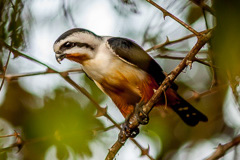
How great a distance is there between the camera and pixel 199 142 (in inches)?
179

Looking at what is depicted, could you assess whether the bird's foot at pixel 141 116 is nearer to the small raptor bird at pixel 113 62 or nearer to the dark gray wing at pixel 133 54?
the small raptor bird at pixel 113 62

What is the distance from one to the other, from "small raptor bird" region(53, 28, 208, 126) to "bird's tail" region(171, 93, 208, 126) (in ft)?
1.56

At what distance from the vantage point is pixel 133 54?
350cm

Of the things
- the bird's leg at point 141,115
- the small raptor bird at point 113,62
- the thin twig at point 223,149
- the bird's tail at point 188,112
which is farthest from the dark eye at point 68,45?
the thin twig at point 223,149

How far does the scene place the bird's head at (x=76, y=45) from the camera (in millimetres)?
3377

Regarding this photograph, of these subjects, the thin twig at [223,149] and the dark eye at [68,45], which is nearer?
the thin twig at [223,149]

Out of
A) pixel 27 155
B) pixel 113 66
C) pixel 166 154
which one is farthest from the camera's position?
pixel 166 154

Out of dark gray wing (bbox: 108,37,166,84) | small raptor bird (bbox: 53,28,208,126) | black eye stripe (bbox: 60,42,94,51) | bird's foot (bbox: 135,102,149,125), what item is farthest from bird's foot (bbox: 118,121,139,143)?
black eye stripe (bbox: 60,42,94,51)

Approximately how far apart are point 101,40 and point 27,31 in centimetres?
111

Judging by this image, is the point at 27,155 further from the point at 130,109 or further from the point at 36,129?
the point at 130,109

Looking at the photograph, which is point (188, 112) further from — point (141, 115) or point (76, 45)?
point (76, 45)

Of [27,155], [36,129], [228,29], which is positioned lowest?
[27,155]

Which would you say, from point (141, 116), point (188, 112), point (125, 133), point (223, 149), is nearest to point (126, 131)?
point (125, 133)

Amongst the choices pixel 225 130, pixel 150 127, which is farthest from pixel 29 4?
pixel 225 130
